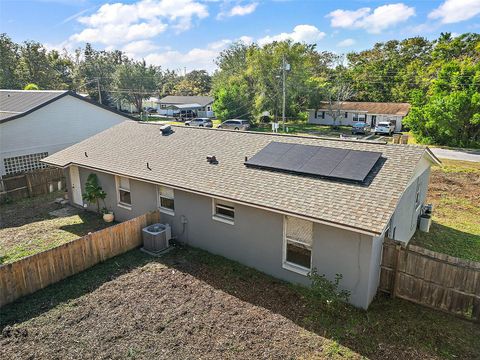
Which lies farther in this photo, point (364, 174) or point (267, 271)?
point (267, 271)

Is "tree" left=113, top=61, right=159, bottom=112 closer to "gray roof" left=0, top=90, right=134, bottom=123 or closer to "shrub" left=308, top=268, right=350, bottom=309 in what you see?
"gray roof" left=0, top=90, right=134, bottom=123

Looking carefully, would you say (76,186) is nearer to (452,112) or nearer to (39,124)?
(39,124)

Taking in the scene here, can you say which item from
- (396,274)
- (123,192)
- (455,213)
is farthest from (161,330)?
(455,213)

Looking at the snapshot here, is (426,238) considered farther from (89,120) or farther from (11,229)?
(89,120)

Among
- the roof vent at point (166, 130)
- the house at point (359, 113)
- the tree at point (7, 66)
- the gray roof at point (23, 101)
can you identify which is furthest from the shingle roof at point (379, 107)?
the tree at point (7, 66)

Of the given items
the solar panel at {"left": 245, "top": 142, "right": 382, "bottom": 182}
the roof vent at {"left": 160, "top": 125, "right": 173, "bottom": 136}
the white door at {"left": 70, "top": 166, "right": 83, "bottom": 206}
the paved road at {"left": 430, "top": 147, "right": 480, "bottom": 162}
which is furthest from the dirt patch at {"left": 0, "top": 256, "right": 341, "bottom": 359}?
the paved road at {"left": 430, "top": 147, "right": 480, "bottom": 162}

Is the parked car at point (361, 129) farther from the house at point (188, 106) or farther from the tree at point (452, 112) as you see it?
the house at point (188, 106)

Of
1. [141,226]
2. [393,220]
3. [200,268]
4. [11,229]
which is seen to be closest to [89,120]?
[11,229]
